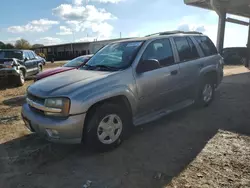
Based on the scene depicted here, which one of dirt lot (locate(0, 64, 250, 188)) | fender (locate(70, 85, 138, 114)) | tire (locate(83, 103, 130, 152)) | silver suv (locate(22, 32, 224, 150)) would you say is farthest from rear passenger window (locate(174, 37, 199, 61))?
tire (locate(83, 103, 130, 152))

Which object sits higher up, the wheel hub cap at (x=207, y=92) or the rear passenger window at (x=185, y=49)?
the rear passenger window at (x=185, y=49)

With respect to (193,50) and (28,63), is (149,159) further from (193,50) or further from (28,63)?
(28,63)

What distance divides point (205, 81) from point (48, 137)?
160 inches

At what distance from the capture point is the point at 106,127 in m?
3.78

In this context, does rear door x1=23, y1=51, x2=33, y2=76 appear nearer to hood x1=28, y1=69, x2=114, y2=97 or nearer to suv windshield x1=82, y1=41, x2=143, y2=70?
suv windshield x1=82, y1=41, x2=143, y2=70

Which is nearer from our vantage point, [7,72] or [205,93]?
[205,93]

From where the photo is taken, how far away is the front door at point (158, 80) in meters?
4.24

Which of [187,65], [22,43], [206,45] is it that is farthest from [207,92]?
[22,43]

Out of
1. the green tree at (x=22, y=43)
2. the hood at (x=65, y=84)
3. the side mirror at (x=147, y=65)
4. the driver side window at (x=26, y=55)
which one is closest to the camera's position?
the hood at (x=65, y=84)

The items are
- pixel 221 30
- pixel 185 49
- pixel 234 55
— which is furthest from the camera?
pixel 234 55

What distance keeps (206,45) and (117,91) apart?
343 centimetres

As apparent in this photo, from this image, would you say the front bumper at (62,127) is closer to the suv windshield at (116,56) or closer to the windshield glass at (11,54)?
the suv windshield at (116,56)

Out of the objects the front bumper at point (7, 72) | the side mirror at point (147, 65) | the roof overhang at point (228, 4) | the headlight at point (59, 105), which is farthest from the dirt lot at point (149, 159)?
the roof overhang at point (228, 4)

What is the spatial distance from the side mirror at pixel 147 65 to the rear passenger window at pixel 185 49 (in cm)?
109
